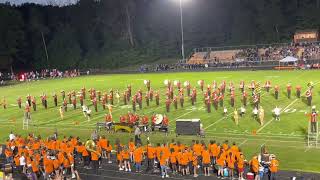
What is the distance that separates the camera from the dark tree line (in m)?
81.9

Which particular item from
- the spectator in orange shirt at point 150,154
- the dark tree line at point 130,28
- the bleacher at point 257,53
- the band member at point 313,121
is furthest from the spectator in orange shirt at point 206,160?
the dark tree line at point 130,28

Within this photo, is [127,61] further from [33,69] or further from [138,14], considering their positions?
[33,69]

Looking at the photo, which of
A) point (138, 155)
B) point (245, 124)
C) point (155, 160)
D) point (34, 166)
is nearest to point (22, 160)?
point (34, 166)

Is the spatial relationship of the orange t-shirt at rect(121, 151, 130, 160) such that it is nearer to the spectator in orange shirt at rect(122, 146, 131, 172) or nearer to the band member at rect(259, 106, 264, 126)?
the spectator in orange shirt at rect(122, 146, 131, 172)

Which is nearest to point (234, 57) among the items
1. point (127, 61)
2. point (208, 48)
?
point (208, 48)

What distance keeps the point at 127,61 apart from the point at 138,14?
53.1 ft

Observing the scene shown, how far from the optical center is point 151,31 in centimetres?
9694

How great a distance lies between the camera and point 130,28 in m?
97.7

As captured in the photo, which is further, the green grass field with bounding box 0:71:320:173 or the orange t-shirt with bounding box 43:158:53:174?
the green grass field with bounding box 0:71:320:173

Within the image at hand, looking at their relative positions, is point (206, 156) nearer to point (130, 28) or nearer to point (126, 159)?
point (126, 159)

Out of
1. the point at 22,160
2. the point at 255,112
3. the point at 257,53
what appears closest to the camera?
the point at 22,160

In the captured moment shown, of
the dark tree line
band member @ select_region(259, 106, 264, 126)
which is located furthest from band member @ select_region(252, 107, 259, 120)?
the dark tree line

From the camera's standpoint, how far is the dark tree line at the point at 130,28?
81938mm

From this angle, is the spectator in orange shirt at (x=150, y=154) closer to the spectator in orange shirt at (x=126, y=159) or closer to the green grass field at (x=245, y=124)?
the spectator in orange shirt at (x=126, y=159)
